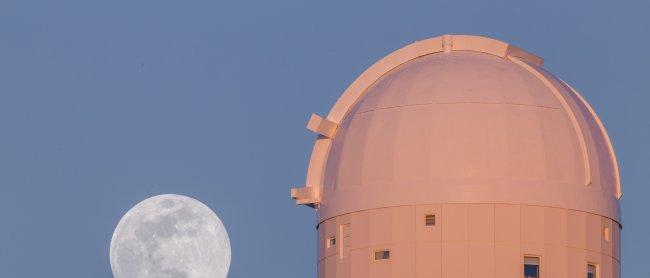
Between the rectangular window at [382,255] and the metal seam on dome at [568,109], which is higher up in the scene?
the metal seam on dome at [568,109]

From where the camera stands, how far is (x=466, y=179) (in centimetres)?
10719

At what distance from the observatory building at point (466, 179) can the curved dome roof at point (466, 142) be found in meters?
0.03

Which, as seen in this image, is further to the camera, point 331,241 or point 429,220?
point 331,241

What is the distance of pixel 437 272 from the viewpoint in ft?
350

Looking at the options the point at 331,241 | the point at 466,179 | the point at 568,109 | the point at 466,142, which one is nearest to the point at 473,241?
the point at 466,179

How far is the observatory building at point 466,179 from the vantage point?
351 ft

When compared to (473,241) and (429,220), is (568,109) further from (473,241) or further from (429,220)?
(429,220)

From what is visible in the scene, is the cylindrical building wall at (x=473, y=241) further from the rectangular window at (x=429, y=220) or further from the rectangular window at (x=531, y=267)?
the rectangular window at (x=531, y=267)

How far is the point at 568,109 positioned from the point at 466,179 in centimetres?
437

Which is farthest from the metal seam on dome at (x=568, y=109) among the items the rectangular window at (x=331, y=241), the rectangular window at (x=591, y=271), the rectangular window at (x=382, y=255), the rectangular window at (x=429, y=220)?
the rectangular window at (x=331, y=241)

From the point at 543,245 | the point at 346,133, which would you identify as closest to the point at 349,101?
the point at 346,133

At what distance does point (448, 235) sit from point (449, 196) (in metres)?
1.21

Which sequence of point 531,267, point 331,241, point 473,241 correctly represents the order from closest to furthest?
point 473,241
point 531,267
point 331,241

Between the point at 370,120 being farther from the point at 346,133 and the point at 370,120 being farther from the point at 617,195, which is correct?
the point at 617,195
